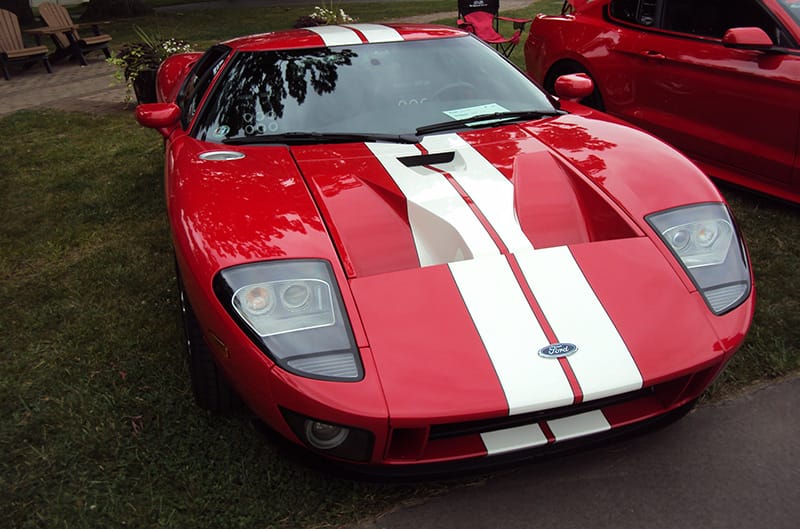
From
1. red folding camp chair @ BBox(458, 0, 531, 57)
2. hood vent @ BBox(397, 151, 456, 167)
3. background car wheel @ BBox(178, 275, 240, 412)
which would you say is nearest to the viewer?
background car wheel @ BBox(178, 275, 240, 412)

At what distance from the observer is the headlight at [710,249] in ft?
6.25

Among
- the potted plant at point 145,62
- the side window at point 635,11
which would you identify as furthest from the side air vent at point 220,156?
the potted plant at point 145,62

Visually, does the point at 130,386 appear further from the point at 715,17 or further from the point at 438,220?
the point at 715,17

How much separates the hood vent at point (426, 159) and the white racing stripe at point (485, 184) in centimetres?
2

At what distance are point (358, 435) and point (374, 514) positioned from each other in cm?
39

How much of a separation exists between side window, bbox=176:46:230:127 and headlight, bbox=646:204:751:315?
2.07 m

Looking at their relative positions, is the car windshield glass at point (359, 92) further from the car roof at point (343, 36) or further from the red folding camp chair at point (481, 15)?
the red folding camp chair at point (481, 15)

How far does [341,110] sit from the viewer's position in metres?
2.62

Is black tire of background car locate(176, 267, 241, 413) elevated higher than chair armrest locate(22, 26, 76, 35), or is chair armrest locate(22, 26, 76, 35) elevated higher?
chair armrest locate(22, 26, 76, 35)

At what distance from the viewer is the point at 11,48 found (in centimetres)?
925

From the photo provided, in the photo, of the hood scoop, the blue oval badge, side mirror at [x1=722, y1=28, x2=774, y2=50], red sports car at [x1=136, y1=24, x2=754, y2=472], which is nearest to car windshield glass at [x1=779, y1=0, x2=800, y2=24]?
side mirror at [x1=722, y1=28, x2=774, y2=50]

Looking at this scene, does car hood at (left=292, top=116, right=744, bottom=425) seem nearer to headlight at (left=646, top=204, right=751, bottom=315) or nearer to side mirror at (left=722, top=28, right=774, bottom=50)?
headlight at (left=646, top=204, right=751, bottom=315)

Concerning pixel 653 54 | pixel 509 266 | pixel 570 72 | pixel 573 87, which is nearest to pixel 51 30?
pixel 570 72

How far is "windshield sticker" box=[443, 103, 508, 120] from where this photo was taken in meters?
2.68
